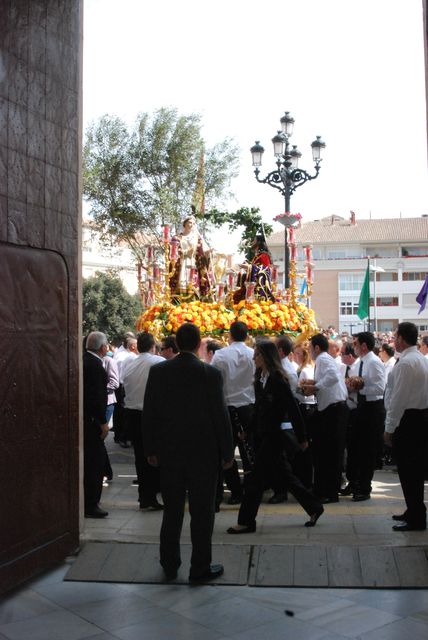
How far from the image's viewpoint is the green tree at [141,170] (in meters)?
31.6

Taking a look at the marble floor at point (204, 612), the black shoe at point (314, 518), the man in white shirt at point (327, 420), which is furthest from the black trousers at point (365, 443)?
the marble floor at point (204, 612)

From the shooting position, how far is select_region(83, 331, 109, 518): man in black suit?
750 centimetres

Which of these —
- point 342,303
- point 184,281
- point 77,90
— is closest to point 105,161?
point 184,281

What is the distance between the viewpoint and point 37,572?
5574mm

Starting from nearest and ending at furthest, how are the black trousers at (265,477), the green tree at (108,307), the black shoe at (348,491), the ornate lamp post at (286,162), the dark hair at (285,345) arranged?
the black trousers at (265,477), the dark hair at (285,345), the black shoe at (348,491), the ornate lamp post at (286,162), the green tree at (108,307)

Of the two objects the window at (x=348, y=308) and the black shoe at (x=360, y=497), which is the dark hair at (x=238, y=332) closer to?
the black shoe at (x=360, y=497)

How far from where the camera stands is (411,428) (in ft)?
22.1

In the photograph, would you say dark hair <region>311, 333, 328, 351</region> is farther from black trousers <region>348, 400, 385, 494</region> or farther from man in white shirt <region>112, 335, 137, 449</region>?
man in white shirt <region>112, 335, 137, 449</region>

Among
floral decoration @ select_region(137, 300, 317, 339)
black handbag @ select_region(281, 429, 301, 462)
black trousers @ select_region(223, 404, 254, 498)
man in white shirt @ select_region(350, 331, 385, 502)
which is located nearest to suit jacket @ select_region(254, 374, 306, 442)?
black handbag @ select_region(281, 429, 301, 462)

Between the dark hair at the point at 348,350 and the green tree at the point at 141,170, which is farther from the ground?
the green tree at the point at 141,170

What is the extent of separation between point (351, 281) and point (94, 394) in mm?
56783

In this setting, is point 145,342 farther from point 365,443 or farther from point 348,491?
point 348,491

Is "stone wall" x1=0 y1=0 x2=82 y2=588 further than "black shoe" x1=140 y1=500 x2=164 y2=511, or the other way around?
"black shoe" x1=140 y1=500 x2=164 y2=511

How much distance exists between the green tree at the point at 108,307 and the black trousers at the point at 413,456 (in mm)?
39289
